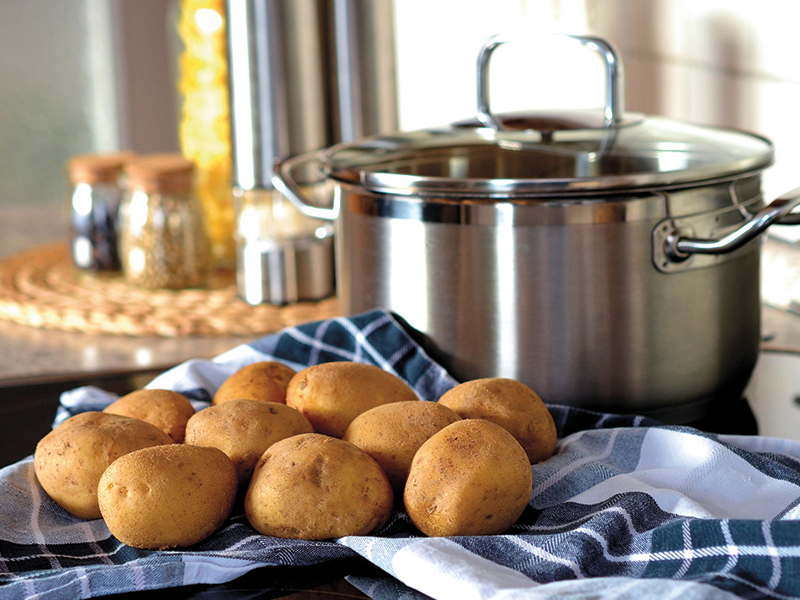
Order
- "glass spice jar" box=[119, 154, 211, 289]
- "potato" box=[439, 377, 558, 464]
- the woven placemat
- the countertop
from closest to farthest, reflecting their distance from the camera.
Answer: "potato" box=[439, 377, 558, 464], the countertop, the woven placemat, "glass spice jar" box=[119, 154, 211, 289]

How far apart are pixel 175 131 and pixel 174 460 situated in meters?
1.83

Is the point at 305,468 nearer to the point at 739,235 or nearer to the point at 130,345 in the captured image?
the point at 739,235

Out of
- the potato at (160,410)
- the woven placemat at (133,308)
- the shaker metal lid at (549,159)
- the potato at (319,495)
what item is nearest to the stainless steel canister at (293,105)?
the woven placemat at (133,308)

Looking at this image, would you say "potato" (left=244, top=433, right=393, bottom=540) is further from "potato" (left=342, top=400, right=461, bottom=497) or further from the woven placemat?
the woven placemat

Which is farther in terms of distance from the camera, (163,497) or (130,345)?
(130,345)

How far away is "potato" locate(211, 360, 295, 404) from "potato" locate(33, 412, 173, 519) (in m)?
0.07

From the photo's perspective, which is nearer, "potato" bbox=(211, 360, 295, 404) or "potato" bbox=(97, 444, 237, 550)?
"potato" bbox=(97, 444, 237, 550)

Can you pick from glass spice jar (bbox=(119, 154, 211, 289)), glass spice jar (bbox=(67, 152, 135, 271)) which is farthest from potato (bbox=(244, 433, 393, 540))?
glass spice jar (bbox=(67, 152, 135, 271))

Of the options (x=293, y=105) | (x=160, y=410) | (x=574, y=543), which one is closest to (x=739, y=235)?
(x=574, y=543)

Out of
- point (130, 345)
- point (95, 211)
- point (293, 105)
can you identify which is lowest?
point (130, 345)

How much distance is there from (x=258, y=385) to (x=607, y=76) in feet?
1.05

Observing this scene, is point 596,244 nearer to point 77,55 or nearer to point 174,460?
point 174,460

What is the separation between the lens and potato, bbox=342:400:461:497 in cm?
46

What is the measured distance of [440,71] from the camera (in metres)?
1.46
